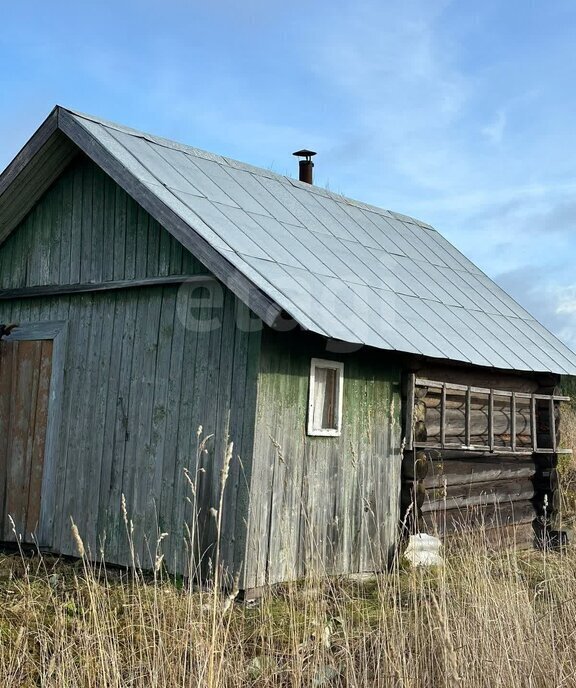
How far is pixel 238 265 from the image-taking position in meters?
7.91

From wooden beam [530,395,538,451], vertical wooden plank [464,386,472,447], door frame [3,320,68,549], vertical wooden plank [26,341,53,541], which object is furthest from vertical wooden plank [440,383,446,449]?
vertical wooden plank [26,341,53,541]

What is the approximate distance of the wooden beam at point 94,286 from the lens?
8.77 m

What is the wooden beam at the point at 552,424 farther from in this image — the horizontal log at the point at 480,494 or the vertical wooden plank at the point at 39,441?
the vertical wooden plank at the point at 39,441

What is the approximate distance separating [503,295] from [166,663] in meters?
9.80

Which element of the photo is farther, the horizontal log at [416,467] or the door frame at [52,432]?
the horizontal log at [416,467]

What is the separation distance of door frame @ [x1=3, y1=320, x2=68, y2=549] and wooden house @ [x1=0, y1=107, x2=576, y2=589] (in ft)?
0.07

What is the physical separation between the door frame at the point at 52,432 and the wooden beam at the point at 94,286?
1.22 ft

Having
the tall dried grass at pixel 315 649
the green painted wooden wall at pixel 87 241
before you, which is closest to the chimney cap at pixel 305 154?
the green painted wooden wall at pixel 87 241

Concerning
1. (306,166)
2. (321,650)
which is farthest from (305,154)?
(321,650)

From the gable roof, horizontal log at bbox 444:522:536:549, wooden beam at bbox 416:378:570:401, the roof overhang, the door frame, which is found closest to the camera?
the roof overhang

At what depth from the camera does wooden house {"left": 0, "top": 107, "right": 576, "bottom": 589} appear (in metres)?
8.29

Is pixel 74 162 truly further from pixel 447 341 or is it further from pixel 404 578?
pixel 404 578

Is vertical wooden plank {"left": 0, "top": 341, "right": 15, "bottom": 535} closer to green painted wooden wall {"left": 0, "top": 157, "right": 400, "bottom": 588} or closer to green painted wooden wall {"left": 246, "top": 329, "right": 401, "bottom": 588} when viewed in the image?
green painted wooden wall {"left": 0, "top": 157, "right": 400, "bottom": 588}

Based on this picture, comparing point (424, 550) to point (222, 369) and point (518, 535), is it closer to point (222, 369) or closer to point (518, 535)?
point (222, 369)
